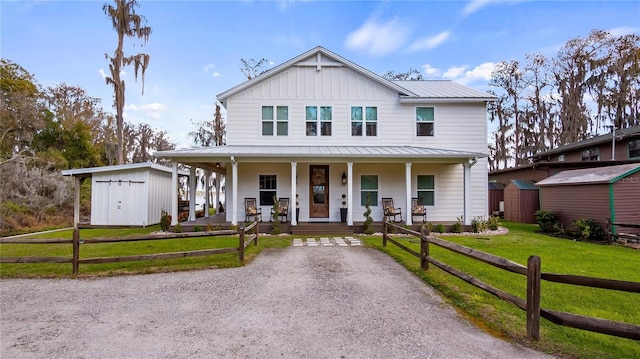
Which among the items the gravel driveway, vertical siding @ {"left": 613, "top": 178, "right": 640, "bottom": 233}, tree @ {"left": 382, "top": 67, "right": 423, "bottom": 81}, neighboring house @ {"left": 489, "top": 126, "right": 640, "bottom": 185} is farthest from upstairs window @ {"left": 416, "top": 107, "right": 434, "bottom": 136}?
tree @ {"left": 382, "top": 67, "right": 423, "bottom": 81}

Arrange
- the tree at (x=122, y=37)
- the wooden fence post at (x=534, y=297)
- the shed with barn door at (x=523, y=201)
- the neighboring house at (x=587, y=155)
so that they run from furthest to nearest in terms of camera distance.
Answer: the tree at (x=122, y=37)
the shed with barn door at (x=523, y=201)
the neighboring house at (x=587, y=155)
the wooden fence post at (x=534, y=297)

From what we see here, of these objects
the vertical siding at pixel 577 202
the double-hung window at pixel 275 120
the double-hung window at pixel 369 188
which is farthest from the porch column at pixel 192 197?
the vertical siding at pixel 577 202

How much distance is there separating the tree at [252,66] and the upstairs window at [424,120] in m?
16.1

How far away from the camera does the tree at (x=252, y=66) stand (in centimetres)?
2530

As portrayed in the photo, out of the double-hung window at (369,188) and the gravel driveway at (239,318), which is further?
the double-hung window at (369,188)

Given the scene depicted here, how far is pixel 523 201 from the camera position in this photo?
1644cm

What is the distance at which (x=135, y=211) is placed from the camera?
13.0m

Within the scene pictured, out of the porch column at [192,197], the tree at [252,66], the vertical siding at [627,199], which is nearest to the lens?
the vertical siding at [627,199]

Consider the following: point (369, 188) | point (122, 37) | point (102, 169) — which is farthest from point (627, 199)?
point (122, 37)

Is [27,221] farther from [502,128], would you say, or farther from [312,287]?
[502,128]

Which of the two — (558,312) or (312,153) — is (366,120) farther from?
(558,312)

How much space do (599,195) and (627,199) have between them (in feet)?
2.25

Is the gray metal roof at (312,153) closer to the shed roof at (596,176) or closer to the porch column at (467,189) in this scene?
the porch column at (467,189)

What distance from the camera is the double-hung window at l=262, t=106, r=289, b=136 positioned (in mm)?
13031
